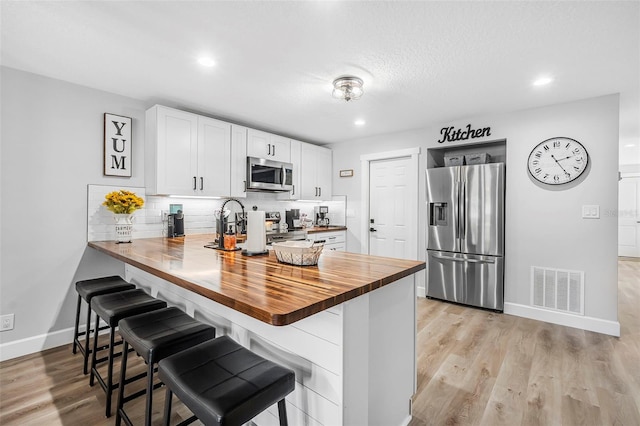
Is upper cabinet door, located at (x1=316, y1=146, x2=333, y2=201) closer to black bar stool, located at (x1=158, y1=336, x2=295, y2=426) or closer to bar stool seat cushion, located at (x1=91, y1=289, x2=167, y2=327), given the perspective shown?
bar stool seat cushion, located at (x1=91, y1=289, x2=167, y2=327)

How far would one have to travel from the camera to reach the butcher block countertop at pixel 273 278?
99 centimetres

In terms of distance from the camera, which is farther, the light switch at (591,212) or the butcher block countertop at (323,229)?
the butcher block countertop at (323,229)

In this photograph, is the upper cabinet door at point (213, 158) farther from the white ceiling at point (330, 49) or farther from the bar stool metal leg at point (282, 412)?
the bar stool metal leg at point (282, 412)

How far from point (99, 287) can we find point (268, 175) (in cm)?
232

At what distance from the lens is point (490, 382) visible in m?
2.13

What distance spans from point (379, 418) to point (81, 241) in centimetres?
297

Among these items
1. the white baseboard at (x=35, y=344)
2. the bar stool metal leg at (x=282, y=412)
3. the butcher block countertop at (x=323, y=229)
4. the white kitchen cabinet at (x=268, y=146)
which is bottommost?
the white baseboard at (x=35, y=344)

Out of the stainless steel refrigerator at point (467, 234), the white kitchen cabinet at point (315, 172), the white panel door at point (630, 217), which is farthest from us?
the white panel door at point (630, 217)

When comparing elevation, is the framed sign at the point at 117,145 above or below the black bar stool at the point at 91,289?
above

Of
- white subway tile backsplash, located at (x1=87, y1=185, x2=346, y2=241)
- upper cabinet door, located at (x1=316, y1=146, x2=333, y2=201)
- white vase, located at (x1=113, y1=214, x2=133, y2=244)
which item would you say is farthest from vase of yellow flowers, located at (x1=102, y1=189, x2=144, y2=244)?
upper cabinet door, located at (x1=316, y1=146, x2=333, y2=201)

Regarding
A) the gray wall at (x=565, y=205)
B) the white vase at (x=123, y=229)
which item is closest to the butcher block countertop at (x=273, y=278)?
the white vase at (x=123, y=229)

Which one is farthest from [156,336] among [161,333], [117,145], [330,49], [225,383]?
[117,145]

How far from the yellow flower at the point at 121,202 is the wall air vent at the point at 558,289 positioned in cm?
426

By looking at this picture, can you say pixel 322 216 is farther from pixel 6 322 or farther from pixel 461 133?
pixel 6 322
